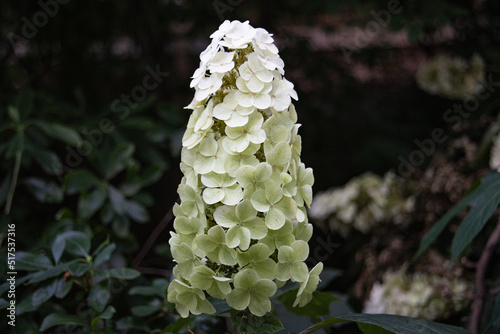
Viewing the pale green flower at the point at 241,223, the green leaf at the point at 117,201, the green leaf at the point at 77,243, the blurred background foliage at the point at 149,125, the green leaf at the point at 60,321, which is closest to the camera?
the pale green flower at the point at 241,223

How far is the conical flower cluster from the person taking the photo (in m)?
0.63

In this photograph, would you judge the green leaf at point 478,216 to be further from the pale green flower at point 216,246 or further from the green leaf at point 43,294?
the green leaf at point 43,294

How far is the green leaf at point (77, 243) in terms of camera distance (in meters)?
0.97

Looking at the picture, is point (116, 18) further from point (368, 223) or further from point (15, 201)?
point (368, 223)

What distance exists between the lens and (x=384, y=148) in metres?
2.19

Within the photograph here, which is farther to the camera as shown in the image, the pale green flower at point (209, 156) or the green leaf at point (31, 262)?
the green leaf at point (31, 262)

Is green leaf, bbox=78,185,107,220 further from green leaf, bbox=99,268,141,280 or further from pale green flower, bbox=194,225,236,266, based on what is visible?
pale green flower, bbox=194,225,236,266

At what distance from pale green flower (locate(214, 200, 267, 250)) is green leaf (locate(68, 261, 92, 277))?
1.22ft

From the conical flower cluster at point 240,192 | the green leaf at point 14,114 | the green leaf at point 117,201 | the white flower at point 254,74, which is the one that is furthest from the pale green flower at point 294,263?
the green leaf at point 14,114

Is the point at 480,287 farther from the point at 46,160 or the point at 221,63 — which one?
the point at 46,160

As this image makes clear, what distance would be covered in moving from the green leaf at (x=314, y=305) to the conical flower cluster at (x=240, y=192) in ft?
0.54

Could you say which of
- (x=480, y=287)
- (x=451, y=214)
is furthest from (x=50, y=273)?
(x=480, y=287)

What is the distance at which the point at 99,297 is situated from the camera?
90 cm

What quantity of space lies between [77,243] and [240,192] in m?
0.51
